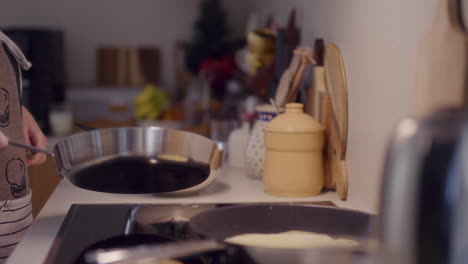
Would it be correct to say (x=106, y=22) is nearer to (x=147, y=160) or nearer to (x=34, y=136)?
(x=34, y=136)

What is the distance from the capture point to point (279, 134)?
1.23 m

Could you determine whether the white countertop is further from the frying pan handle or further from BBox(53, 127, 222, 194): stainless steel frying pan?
the frying pan handle

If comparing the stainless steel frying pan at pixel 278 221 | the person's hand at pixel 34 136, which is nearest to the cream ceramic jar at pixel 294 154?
the stainless steel frying pan at pixel 278 221

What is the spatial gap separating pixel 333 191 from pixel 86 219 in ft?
1.86

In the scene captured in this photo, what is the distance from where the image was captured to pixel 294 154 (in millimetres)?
1232

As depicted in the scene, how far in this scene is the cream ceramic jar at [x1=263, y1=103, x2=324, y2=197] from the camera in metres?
1.23

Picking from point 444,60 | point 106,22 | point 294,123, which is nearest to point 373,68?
point 294,123

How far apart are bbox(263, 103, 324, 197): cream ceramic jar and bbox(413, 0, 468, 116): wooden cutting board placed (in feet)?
1.39

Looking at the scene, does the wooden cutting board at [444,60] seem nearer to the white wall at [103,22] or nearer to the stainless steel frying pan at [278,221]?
the stainless steel frying pan at [278,221]

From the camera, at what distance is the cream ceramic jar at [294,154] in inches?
48.3

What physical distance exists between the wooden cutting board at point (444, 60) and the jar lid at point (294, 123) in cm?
42

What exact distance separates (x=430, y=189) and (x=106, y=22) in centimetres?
352

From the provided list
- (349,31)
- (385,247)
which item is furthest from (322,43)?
(385,247)

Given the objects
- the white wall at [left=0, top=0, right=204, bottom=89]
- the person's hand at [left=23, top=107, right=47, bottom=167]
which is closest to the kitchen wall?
the white wall at [left=0, top=0, right=204, bottom=89]
